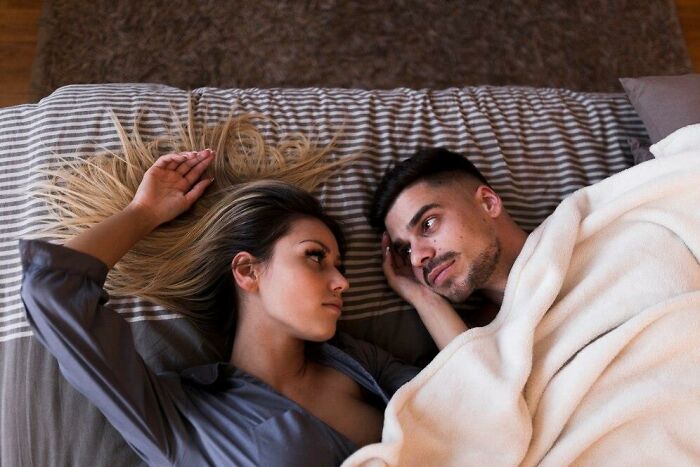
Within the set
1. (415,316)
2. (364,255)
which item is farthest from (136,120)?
(415,316)

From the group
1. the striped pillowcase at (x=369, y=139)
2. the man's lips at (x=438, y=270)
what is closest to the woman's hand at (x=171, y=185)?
the striped pillowcase at (x=369, y=139)

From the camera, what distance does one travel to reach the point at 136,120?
1514mm

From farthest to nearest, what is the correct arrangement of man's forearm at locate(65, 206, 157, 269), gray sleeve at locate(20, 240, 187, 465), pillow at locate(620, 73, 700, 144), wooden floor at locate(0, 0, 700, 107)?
wooden floor at locate(0, 0, 700, 107) → pillow at locate(620, 73, 700, 144) → man's forearm at locate(65, 206, 157, 269) → gray sleeve at locate(20, 240, 187, 465)

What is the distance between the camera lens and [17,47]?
2.09 metres

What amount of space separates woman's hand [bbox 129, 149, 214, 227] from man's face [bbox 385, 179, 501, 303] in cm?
41

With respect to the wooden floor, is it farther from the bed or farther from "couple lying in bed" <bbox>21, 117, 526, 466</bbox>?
"couple lying in bed" <bbox>21, 117, 526, 466</bbox>

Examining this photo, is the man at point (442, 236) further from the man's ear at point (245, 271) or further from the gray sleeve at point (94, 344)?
the gray sleeve at point (94, 344)

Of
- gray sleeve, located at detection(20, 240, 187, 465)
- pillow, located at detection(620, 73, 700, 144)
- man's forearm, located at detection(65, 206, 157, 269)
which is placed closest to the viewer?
gray sleeve, located at detection(20, 240, 187, 465)

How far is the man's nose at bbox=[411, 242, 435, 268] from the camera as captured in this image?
141 cm

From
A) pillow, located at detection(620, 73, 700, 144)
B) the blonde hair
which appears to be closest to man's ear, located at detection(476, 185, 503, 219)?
the blonde hair

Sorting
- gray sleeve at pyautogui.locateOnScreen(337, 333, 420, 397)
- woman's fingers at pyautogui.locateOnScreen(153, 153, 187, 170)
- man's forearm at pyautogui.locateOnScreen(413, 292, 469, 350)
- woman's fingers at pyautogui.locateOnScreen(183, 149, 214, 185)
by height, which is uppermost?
woman's fingers at pyautogui.locateOnScreen(153, 153, 187, 170)

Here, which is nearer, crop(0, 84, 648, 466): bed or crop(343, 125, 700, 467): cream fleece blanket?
crop(343, 125, 700, 467): cream fleece blanket

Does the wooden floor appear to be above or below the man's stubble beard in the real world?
above

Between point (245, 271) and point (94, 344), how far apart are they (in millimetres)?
337
